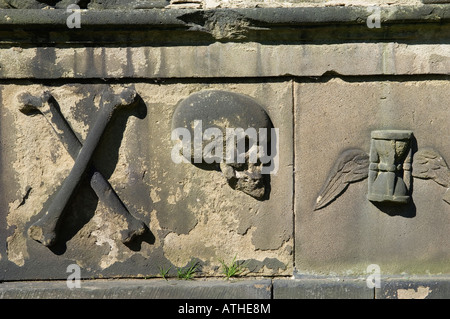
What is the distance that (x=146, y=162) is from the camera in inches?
150

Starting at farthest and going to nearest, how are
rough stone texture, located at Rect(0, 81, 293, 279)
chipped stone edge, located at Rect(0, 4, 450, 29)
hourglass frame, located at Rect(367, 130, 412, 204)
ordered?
rough stone texture, located at Rect(0, 81, 293, 279) < hourglass frame, located at Rect(367, 130, 412, 204) < chipped stone edge, located at Rect(0, 4, 450, 29)

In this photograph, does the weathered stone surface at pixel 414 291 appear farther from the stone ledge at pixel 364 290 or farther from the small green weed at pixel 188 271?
the small green weed at pixel 188 271

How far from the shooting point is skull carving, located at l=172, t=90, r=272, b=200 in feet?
12.2

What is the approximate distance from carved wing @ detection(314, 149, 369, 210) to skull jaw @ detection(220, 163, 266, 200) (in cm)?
41

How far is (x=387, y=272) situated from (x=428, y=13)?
1.69 m

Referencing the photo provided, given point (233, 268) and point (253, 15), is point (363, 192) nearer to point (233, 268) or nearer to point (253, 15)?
point (233, 268)

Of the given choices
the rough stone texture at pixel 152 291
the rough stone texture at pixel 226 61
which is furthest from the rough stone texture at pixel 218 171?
the rough stone texture at pixel 152 291

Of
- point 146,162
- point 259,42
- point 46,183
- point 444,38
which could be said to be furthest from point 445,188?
point 46,183

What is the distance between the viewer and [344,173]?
3.79 meters

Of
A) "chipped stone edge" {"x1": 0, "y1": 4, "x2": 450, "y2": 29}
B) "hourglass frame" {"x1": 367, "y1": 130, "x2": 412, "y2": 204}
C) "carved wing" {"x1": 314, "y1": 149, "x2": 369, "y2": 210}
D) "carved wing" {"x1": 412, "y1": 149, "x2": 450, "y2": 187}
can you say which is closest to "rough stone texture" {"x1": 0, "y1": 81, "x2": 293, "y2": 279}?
"carved wing" {"x1": 314, "y1": 149, "x2": 369, "y2": 210}

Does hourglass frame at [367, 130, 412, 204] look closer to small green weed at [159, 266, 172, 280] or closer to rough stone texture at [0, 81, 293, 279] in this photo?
rough stone texture at [0, 81, 293, 279]

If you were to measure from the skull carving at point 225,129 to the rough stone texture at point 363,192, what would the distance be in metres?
0.29

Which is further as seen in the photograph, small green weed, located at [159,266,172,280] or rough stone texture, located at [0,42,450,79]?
small green weed, located at [159,266,172,280]
